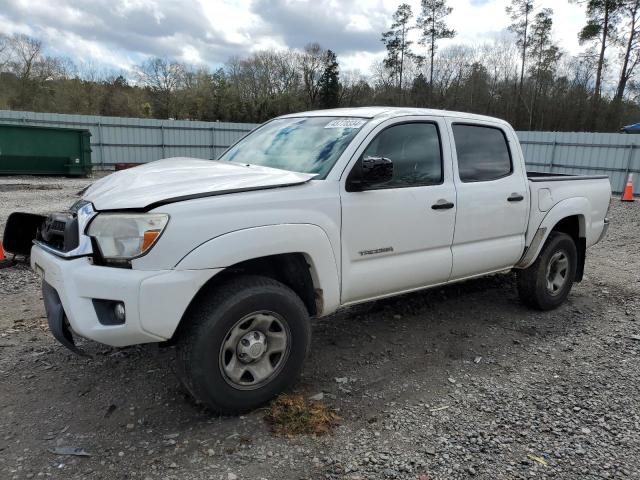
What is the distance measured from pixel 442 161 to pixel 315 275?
157cm

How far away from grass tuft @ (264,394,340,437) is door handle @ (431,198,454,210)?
5.57 ft

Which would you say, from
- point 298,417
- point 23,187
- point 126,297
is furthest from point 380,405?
point 23,187

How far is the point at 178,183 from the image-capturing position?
2994 mm

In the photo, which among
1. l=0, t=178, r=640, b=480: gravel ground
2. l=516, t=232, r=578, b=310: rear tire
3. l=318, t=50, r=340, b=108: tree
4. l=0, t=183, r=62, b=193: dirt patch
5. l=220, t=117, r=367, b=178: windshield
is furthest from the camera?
l=318, t=50, r=340, b=108: tree

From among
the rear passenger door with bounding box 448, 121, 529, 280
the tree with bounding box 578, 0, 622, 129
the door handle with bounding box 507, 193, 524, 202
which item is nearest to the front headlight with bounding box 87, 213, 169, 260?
the rear passenger door with bounding box 448, 121, 529, 280

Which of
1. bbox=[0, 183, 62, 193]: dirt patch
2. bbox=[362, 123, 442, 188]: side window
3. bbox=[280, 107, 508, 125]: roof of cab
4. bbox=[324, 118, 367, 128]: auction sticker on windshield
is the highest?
bbox=[280, 107, 508, 125]: roof of cab

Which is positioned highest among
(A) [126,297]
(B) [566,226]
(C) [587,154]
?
(C) [587,154]

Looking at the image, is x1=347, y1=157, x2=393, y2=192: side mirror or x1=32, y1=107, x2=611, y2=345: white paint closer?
x1=32, y1=107, x2=611, y2=345: white paint

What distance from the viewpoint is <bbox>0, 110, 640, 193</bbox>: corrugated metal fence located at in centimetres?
1739

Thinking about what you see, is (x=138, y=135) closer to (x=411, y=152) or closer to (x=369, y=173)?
(x=411, y=152)

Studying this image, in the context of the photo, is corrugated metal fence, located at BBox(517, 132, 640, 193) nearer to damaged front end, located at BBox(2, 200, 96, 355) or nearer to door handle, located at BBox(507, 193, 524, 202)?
door handle, located at BBox(507, 193, 524, 202)

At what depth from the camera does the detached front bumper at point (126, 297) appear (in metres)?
2.57

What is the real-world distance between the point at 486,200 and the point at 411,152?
867 mm

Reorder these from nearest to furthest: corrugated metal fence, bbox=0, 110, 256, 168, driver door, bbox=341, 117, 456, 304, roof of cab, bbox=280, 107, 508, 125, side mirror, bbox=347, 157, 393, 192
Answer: side mirror, bbox=347, 157, 393, 192 → driver door, bbox=341, 117, 456, 304 → roof of cab, bbox=280, 107, 508, 125 → corrugated metal fence, bbox=0, 110, 256, 168
